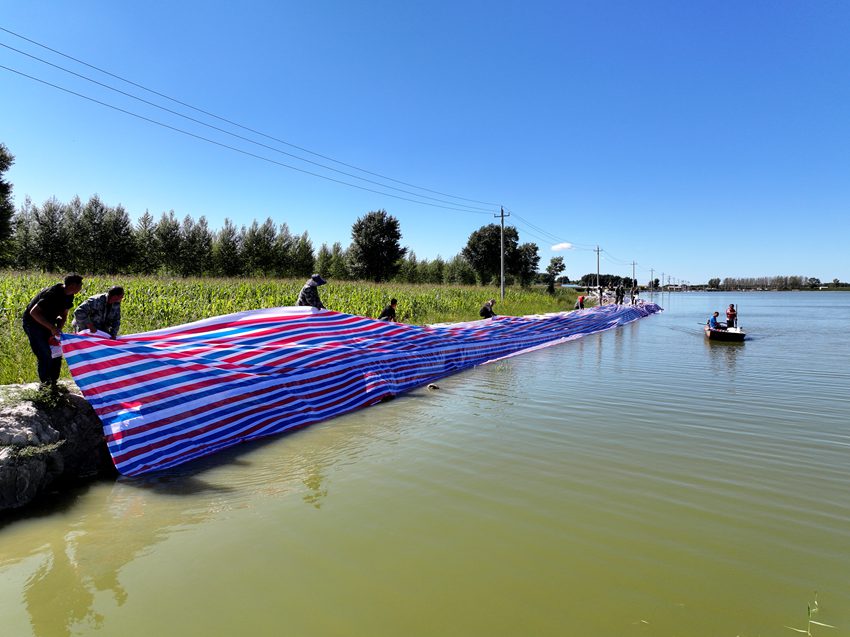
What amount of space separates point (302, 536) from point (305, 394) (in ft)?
11.9

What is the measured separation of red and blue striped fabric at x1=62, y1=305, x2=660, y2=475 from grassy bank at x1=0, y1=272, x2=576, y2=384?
2004 mm

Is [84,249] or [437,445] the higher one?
[84,249]

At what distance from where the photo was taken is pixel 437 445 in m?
6.27

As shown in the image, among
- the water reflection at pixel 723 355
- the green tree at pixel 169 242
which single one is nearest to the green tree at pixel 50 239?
the green tree at pixel 169 242

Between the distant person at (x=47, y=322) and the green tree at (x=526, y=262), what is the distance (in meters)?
65.2

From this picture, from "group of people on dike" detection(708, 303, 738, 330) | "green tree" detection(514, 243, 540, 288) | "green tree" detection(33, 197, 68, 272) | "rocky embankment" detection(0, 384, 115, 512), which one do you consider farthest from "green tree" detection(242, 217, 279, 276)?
"rocky embankment" detection(0, 384, 115, 512)

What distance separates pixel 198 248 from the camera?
4703cm

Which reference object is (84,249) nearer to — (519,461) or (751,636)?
(519,461)

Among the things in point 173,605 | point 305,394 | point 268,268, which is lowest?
point 173,605

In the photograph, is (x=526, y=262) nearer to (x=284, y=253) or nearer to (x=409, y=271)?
(x=409, y=271)

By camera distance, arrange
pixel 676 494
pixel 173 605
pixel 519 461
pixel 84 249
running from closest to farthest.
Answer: pixel 173 605 < pixel 676 494 < pixel 519 461 < pixel 84 249

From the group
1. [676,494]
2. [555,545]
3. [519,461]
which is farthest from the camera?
[519,461]

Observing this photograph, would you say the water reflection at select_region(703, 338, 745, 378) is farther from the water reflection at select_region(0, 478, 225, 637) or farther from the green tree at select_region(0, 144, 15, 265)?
the green tree at select_region(0, 144, 15, 265)

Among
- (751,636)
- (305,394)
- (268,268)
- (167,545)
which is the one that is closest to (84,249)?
(268,268)
